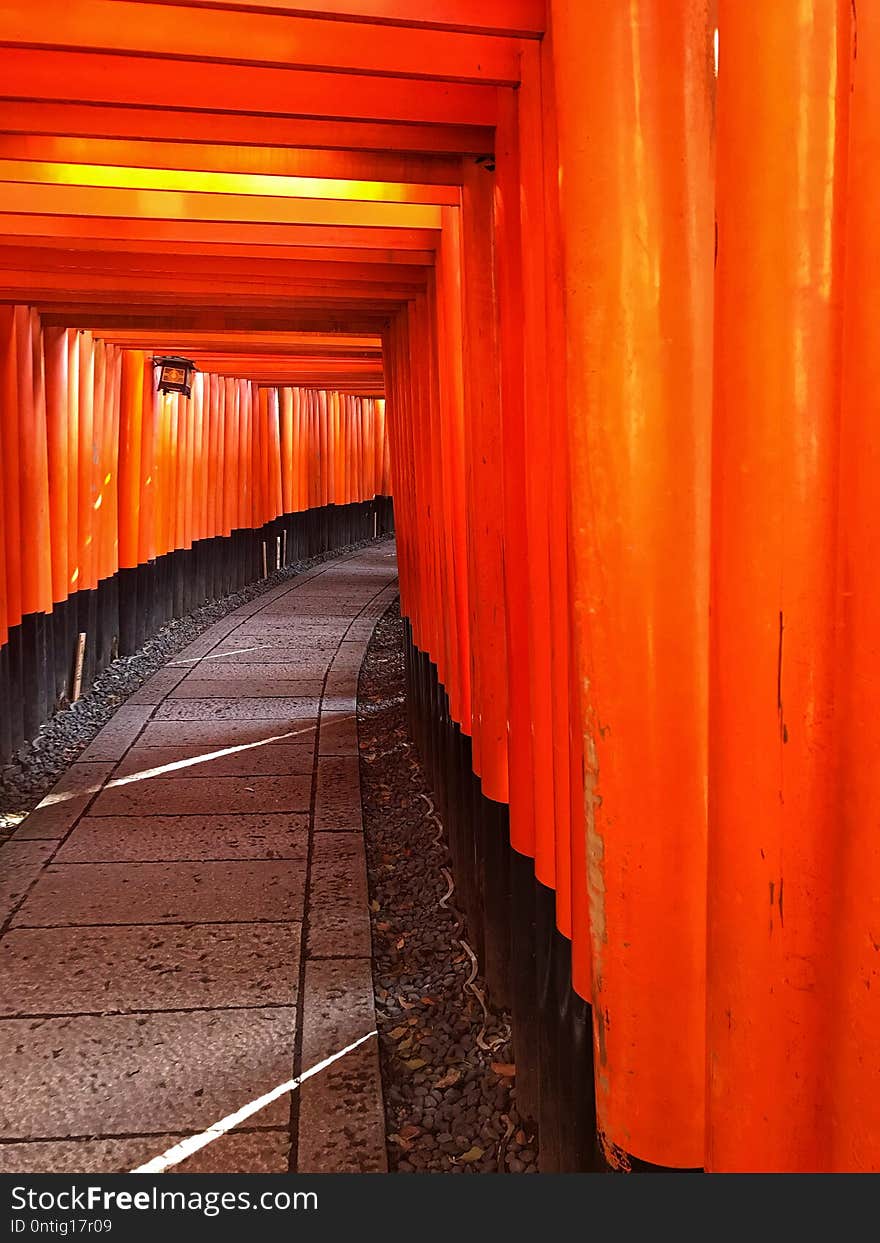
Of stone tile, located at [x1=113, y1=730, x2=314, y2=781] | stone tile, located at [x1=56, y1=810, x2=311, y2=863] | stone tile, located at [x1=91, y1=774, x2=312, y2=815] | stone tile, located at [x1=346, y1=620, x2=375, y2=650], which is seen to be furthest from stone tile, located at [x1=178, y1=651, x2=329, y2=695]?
stone tile, located at [x1=56, y1=810, x2=311, y2=863]

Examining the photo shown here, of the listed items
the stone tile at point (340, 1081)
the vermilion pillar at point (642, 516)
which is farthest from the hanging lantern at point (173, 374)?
the vermilion pillar at point (642, 516)

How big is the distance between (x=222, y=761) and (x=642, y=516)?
632cm

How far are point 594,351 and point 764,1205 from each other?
135 cm

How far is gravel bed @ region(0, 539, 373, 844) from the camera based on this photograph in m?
6.99

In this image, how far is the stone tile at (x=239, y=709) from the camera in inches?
362

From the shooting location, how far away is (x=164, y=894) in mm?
5395

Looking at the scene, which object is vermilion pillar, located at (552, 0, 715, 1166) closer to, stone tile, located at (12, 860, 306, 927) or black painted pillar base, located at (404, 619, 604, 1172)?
black painted pillar base, located at (404, 619, 604, 1172)

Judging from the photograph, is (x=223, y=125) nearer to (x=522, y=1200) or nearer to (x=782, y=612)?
(x=782, y=612)

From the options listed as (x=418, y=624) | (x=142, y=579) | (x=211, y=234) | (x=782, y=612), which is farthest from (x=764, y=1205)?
(x=142, y=579)

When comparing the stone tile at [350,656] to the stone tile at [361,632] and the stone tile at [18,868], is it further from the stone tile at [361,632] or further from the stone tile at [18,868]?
the stone tile at [18,868]

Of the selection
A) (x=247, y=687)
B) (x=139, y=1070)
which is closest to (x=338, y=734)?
(x=247, y=687)

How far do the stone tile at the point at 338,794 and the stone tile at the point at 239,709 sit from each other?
1.41 metres

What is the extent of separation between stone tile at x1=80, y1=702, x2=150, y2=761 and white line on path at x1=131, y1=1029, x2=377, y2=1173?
176 inches

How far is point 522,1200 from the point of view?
1699 millimetres
